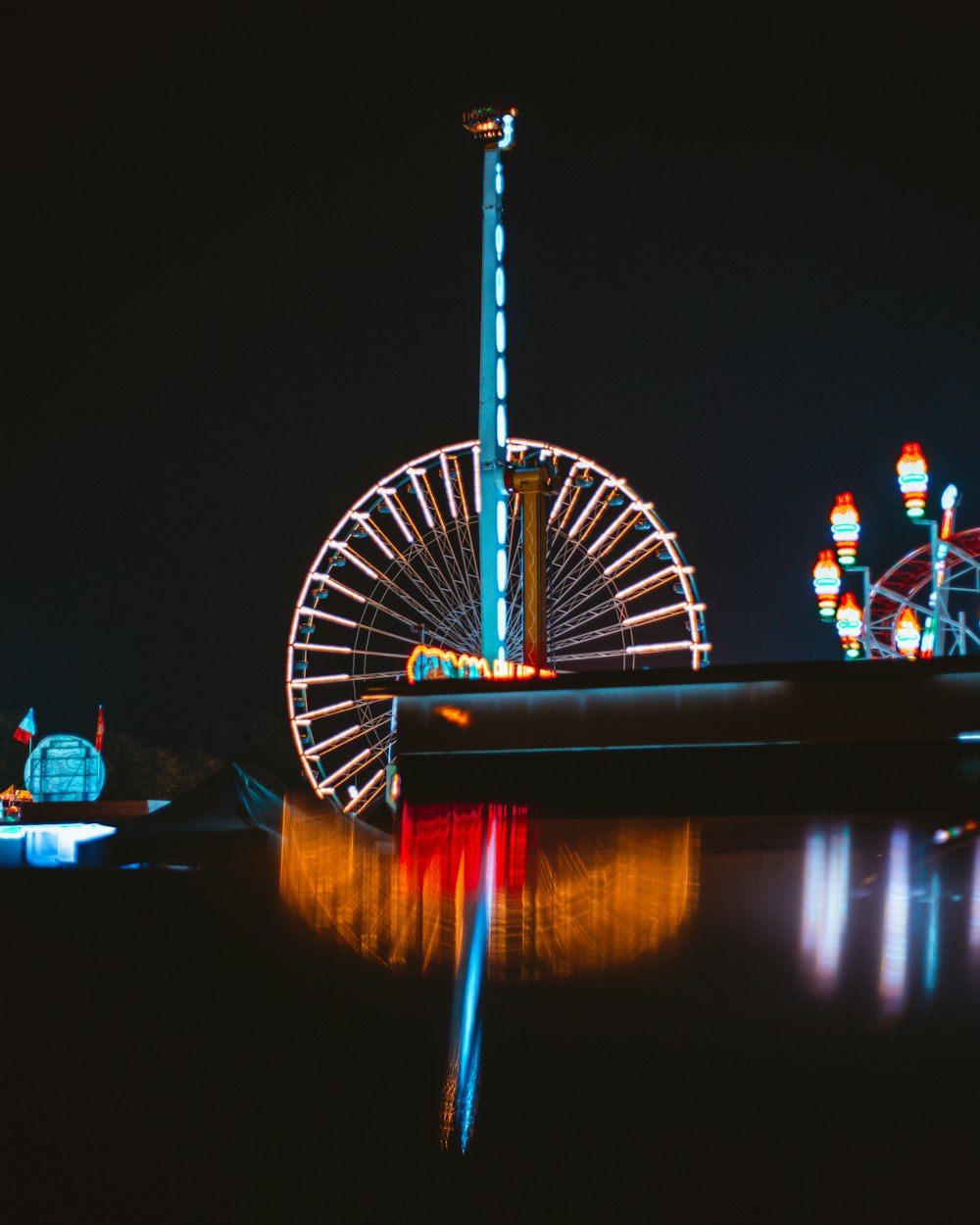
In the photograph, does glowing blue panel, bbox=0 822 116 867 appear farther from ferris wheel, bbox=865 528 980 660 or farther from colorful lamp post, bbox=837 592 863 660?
colorful lamp post, bbox=837 592 863 660

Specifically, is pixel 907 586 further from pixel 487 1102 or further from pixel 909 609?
pixel 487 1102

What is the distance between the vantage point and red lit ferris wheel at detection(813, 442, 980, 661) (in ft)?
78.7

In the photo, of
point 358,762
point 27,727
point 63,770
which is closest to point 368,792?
point 358,762

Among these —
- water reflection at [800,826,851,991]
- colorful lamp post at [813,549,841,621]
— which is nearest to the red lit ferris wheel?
colorful lamp post at [813,549,841,621]

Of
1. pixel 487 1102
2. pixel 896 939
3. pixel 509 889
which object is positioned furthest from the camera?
pixel 509 889

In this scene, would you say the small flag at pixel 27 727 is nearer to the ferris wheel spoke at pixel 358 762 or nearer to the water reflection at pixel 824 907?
the ferris wheel spoke at pixel 358 762

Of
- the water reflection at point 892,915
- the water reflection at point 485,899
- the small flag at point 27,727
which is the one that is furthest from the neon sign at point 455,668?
the small flag at point 27,727

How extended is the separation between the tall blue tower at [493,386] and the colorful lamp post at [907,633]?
43.6 ft

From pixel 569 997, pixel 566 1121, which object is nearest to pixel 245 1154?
pixel 566 1121

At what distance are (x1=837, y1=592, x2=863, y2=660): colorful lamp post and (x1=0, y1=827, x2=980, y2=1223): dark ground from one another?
24.3 metres

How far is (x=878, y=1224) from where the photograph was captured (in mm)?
2160

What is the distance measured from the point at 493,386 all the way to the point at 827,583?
11491 mm

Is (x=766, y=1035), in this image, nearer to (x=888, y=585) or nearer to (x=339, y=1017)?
(x=339, y=1017)

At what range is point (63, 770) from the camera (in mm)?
35656
